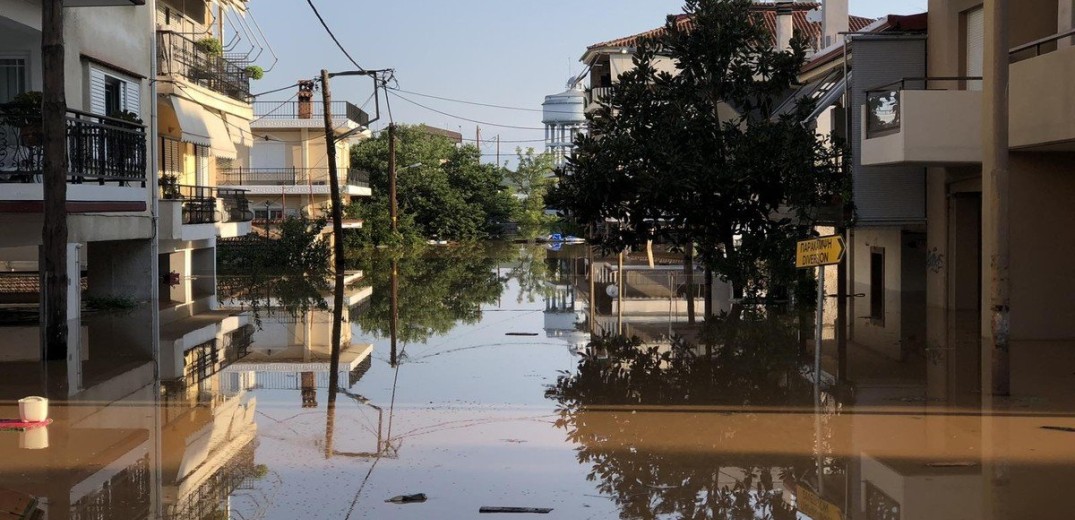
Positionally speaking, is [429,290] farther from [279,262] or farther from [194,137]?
[279,262]

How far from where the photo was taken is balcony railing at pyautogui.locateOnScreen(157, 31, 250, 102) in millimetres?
27672

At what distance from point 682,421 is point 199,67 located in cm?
2209

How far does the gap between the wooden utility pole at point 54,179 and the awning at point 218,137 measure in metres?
13.9

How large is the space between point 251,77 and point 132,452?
2643cm

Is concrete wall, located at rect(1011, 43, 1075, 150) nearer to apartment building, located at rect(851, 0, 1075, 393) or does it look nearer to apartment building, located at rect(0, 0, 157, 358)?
apartment building, located at rect(851, 0, 1075, 393)

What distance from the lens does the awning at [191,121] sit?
27.8 metres

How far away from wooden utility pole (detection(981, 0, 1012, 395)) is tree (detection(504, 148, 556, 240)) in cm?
7501

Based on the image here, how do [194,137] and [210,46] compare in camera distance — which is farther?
[210,46]

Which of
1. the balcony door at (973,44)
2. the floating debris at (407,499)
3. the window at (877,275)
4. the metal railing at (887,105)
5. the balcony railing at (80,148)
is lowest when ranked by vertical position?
the floating debris at (407,499)

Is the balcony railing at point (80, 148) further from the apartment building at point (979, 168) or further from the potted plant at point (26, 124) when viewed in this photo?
the apartment building at point (979, 168)

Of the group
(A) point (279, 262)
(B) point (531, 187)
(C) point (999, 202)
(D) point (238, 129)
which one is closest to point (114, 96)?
(D) point (238, 129)

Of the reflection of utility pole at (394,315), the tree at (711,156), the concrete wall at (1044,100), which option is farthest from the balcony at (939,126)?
the reflection of utility pole at (394,315)

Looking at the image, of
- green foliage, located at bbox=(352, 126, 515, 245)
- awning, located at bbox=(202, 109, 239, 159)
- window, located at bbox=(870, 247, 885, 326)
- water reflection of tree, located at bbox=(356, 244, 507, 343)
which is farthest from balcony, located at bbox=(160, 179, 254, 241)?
green foliage, located at bbox=(352, 126, 515, 245)

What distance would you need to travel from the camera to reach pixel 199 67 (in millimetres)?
30250
